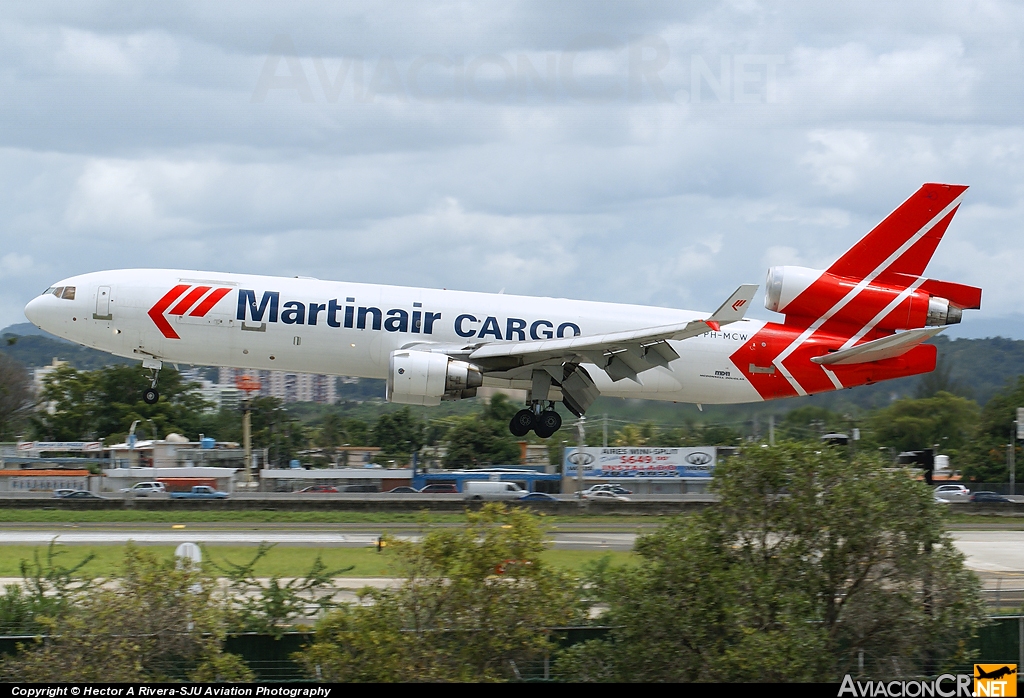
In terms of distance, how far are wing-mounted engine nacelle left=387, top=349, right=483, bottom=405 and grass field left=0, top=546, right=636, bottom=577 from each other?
204 inches

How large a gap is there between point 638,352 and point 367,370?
928 cm

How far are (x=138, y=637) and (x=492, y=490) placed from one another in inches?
1720

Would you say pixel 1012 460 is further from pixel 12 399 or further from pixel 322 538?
pixel 12 399

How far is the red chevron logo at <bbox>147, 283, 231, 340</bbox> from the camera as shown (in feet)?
123

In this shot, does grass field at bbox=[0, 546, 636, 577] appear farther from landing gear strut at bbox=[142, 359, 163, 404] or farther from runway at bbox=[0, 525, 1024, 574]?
landing gear strut at bbox=[142, 359, 163, 404]

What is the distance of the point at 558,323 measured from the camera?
38.8m

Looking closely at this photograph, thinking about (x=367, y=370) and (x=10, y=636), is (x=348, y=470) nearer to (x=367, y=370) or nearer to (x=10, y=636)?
(x=367, y=370)

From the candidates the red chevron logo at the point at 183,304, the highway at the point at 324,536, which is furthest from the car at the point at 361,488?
the red chevron logo at the point at 183,304

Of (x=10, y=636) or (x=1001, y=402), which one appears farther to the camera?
(x=1001, y=402)

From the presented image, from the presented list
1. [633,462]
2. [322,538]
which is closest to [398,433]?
[633,462]

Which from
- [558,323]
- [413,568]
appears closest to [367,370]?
[558,323]

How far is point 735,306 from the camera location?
3281cm

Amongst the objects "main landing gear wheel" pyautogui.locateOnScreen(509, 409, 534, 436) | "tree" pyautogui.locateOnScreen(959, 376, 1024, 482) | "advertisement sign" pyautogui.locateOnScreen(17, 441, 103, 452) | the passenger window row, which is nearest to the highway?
"main landing gear wheel" pyautogui.locateOnScreen(509, 409, 534, 436)

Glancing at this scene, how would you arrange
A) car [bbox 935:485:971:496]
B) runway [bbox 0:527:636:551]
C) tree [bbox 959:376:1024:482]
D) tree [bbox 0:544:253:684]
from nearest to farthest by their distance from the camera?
tree [bbox 0:544:253:684] < runway [bbox 0:527:636:551] < car [bbox 935:485:971:496] < tree [bbox 959:376:1024:482]
